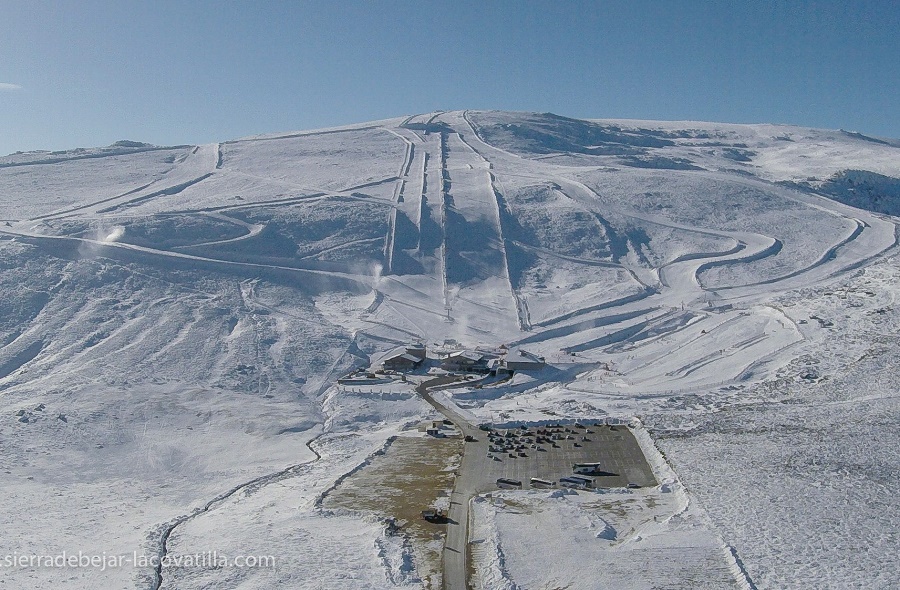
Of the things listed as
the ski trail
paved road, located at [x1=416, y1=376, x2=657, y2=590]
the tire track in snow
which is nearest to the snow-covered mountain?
the tire track in snow

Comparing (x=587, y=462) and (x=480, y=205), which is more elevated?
(x=480, y=205)

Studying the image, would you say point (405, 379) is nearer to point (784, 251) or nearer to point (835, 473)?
point (835, 473)

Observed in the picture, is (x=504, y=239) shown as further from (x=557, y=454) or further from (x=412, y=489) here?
(x=412, y=489)

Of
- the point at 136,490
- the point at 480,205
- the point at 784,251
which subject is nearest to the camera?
the point at 136,490

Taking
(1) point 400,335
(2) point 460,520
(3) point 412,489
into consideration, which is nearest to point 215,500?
(3) point 412,489

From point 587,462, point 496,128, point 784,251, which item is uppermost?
point 496,128

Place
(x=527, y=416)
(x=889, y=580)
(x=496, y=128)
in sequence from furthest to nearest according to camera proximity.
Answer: (x=496, y=128), (x=527, y=416), (x=889, y=580)

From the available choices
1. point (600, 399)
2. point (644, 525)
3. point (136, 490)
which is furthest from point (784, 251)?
point (136, 490)
